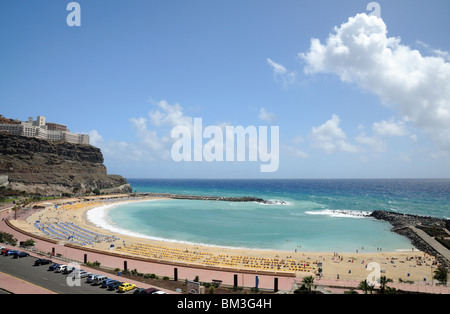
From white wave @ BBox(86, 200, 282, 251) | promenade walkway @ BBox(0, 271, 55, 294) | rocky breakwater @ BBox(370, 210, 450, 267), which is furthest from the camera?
white wave @ BBox(86, 200, 282, 251)

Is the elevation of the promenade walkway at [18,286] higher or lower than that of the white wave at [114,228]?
higher

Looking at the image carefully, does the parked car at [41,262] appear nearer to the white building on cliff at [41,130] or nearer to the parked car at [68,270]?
the parked car at [68,270]

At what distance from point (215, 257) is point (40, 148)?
337 feet

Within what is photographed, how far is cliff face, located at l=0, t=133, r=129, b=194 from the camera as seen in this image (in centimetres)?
9094

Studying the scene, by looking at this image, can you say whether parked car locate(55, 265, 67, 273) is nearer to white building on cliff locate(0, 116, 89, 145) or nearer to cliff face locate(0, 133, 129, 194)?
cliff face locate(0, 133, 129, 194)

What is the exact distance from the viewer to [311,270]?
96.7ft

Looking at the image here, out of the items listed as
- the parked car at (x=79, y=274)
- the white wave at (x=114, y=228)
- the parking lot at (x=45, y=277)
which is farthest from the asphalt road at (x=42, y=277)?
the white wave at (x=114, y=228)

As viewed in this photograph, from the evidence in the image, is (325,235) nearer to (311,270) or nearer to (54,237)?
(311,270)

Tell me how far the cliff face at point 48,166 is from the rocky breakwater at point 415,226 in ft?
329

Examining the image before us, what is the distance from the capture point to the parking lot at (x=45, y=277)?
18109mm

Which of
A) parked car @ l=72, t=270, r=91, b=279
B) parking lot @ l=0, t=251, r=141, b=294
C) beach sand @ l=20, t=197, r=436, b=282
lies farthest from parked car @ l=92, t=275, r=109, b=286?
beach sand @ l=20, t=197, r=436, b=282

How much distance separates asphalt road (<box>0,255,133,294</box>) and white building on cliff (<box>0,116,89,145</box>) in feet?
358
